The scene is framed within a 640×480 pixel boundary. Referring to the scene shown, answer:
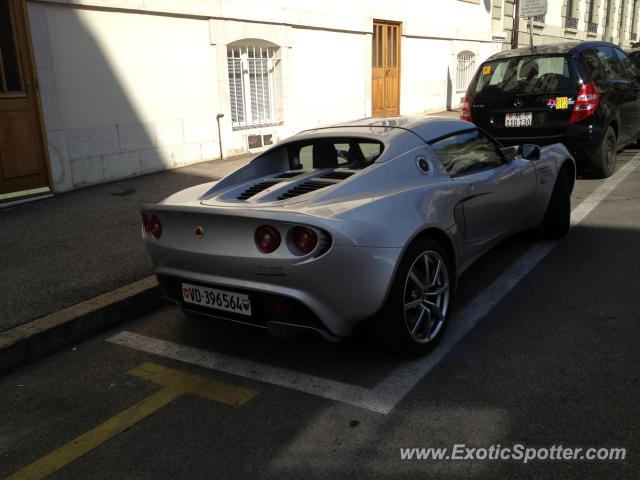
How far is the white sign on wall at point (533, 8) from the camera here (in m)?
14.7

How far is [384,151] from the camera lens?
374 cm

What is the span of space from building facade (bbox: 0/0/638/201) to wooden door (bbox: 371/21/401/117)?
5 centimetres

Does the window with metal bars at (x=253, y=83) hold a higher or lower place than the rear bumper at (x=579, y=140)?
higher

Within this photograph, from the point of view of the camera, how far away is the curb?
371 cm

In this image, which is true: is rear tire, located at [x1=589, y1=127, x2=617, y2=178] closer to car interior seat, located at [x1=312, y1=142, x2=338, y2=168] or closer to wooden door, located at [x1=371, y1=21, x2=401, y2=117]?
car interior seat, located at [x1=312, y1=142, x2=338, y2=168]

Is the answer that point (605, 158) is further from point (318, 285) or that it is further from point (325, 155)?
point (318, 285)

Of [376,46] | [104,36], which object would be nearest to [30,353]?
[104,36]

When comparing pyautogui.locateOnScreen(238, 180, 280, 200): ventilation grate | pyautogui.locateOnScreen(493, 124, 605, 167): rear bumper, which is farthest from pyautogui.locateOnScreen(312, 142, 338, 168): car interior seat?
pyautogui.locateOnScreen(493, 124, 605, 167): rear bumper

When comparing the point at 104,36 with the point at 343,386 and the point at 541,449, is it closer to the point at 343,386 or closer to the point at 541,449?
the point at 343,386

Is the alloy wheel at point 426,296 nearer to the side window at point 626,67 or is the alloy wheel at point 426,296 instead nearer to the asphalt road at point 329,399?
the asphalt road at point 329,399

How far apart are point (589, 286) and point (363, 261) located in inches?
90.6

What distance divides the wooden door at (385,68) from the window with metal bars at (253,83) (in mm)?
3694

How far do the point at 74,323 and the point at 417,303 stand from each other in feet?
7.28

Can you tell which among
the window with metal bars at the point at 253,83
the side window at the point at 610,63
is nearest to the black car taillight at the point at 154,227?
the side window at the point at 610,63
